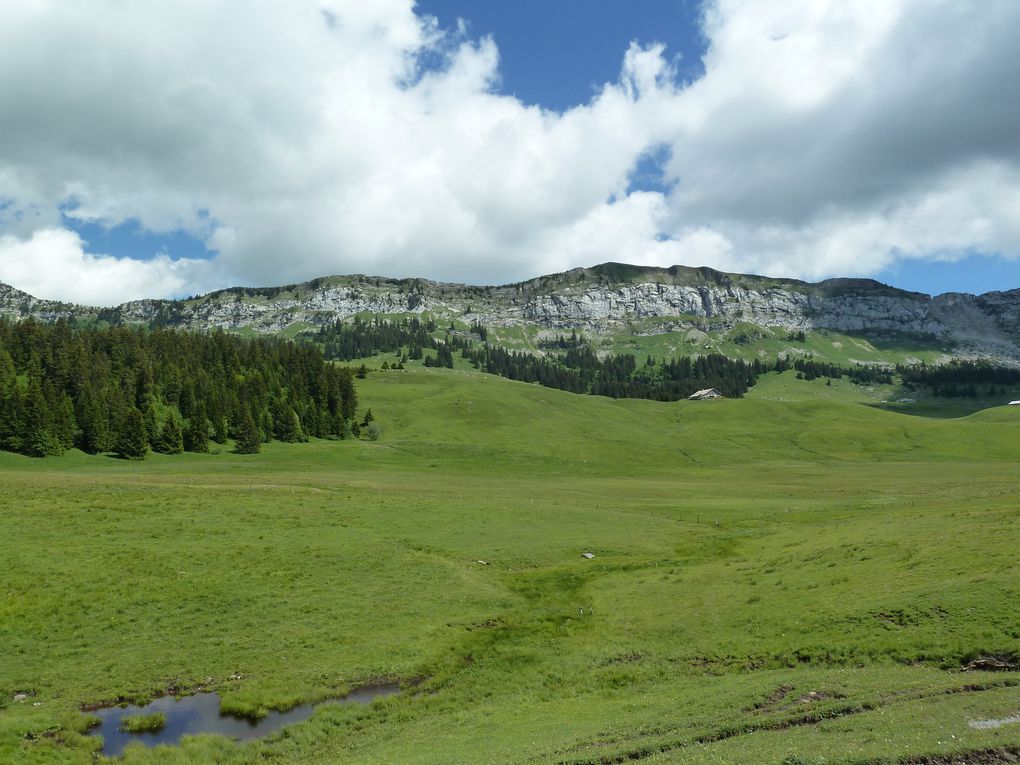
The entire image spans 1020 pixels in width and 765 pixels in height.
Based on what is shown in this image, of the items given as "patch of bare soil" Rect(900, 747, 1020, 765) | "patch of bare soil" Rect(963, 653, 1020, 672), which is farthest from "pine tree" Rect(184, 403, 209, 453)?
"patch of bare soil" Rect(900, 747, 1020, 765)

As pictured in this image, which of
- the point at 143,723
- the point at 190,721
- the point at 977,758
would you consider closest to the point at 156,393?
the point at 143,723

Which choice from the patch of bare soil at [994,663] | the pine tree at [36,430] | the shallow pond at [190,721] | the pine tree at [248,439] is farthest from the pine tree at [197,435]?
the patch of bare soil at [994,663]

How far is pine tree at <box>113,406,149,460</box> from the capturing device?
107m

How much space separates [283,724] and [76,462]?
9987 centimetres

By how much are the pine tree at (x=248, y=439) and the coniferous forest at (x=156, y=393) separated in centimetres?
22

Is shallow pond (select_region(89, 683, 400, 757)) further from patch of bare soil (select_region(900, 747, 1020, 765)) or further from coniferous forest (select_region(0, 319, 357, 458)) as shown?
coniferous forest (select_region(0, 319, 357, 458))

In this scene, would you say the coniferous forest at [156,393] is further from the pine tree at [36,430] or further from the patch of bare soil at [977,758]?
the patch of bare soil at [977,758]

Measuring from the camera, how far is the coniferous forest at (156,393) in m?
107

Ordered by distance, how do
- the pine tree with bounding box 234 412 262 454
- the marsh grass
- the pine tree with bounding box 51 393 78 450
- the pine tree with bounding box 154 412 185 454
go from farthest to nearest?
the pine tree with bounding box 234 412 262 454
the pine tree with bounding box 154 412 185 454
the pine tree with bounding box 51 393 78 450
the marsh grass

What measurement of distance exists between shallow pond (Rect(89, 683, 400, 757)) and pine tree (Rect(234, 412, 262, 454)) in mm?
98482

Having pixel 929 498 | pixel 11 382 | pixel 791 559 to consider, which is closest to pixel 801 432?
pixel 929 498

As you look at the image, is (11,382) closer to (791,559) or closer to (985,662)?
(791,559)

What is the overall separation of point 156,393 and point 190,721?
136076 millimetres

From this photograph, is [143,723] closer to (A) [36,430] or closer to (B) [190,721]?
(B) [190,721]
